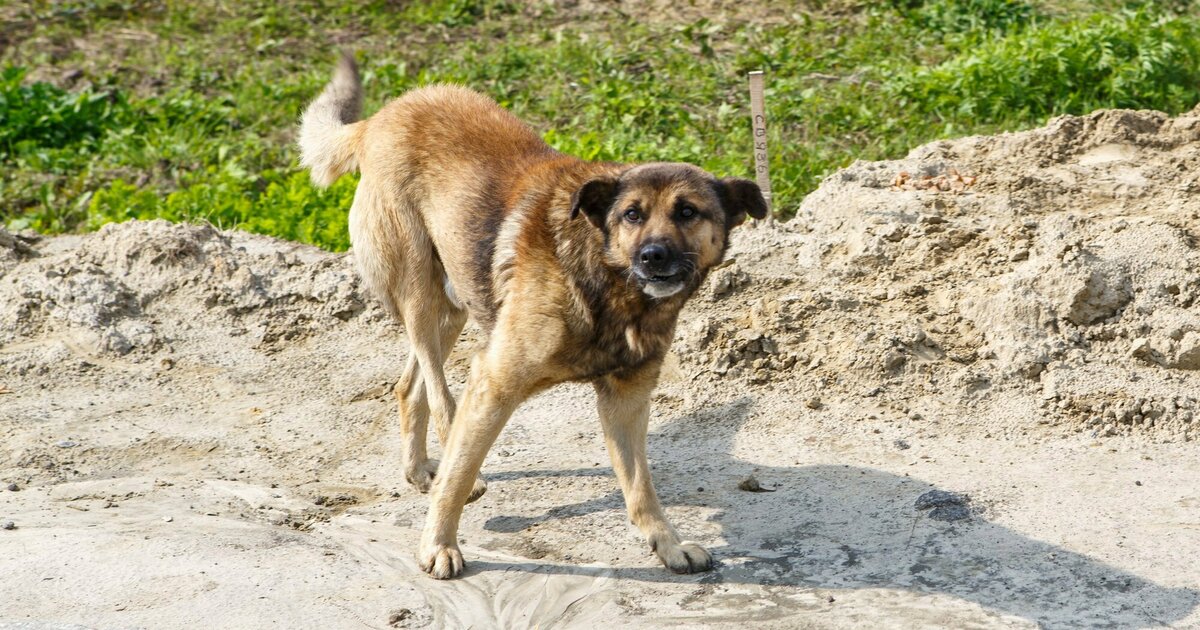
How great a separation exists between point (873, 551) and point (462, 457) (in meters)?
1.60

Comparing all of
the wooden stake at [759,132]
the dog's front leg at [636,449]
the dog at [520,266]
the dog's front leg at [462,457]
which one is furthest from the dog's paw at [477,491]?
the wooden stake at [759,132]

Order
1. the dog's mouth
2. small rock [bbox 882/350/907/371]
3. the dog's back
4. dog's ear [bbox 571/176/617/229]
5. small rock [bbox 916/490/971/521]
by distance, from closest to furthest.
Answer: the dog's mouth → dog's ear [bbox 571/176/617/229] → small rock [bbox 916/490/971/521] → the dog's back → small rock [bbox 882/350/907/371]

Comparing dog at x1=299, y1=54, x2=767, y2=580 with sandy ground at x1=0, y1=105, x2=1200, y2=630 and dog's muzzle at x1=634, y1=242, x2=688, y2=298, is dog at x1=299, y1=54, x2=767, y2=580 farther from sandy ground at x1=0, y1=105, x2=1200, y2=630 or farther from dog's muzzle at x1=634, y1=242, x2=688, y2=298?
sandy ground at x1=0, y1=105, x2=1200, y2=630

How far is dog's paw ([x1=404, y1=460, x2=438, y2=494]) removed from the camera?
19.6 feet

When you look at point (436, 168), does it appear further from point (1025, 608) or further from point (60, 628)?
point (1025, 608)

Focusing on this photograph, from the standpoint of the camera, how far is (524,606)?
15.6ft

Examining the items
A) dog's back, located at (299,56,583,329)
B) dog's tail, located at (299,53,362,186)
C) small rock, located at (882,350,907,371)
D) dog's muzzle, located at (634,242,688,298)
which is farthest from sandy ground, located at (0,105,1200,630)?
dog's tail, located at (299,53,362,186)

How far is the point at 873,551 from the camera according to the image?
4992mm

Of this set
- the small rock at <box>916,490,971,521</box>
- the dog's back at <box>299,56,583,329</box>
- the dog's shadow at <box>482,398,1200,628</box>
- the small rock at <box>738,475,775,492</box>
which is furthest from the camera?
the small rock at <box>738,475,775,492</box>

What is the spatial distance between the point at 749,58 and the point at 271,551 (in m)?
6.91

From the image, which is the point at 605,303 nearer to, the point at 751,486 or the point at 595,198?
the point at 595,198

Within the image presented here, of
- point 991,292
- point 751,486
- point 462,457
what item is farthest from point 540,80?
point 462,457

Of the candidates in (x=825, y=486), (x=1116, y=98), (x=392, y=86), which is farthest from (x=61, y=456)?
(x=1116, y=98)

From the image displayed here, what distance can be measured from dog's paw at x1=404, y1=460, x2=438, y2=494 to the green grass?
286 centimetres
